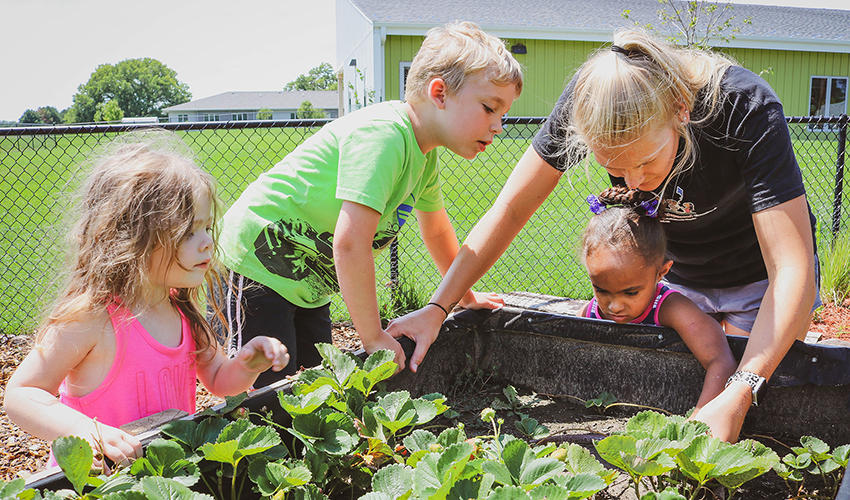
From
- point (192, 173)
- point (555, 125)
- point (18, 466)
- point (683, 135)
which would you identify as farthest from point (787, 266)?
point (18, 466)

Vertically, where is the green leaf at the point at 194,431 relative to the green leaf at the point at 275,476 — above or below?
above

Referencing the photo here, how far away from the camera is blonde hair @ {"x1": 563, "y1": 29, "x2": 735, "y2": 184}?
1.40 m

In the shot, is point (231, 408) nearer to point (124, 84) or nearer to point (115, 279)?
point (115, 279)

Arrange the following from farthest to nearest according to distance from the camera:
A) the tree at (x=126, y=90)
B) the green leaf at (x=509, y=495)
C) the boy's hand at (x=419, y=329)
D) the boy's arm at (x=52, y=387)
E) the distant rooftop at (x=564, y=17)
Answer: the tree at (x=126, y=90) → the distant rooftop at (x=564, y=17) → the boy's hand at (x=419, y=329) → the boy's arm at (x=52, y=387) → the green leaf at (x=509, y=495)

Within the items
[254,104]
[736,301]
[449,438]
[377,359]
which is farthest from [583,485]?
[254,104]

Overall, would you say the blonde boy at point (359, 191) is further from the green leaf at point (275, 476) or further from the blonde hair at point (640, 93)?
the green leaf at point (275, 476)

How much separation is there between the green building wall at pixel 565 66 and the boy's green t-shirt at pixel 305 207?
39.7ft

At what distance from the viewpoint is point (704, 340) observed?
155 cm

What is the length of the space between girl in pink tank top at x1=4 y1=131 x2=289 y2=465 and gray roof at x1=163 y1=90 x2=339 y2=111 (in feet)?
183

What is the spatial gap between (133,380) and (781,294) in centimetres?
142

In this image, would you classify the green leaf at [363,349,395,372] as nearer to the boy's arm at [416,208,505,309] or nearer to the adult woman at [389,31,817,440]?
the adult woman at [389,31,817,440]

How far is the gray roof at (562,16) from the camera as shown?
13.9 meters

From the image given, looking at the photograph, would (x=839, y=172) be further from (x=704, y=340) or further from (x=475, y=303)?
(x=475, y=303)

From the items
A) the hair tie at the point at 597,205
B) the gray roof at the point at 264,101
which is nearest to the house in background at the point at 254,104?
the gray roof at the point at 264,101
